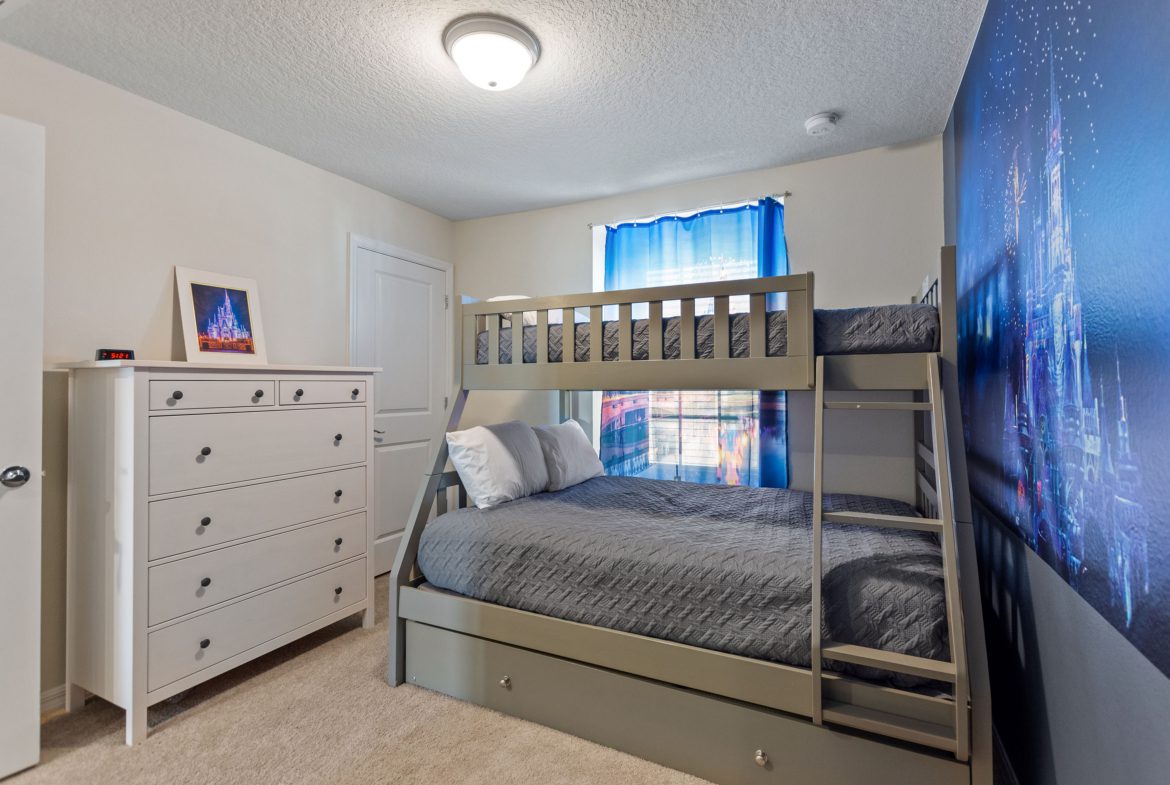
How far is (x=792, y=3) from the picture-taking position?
1.81m

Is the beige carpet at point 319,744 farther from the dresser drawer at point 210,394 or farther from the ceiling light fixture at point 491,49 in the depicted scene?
the ceiling light fixture at point 491,49

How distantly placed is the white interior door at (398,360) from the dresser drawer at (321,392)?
2.00ft

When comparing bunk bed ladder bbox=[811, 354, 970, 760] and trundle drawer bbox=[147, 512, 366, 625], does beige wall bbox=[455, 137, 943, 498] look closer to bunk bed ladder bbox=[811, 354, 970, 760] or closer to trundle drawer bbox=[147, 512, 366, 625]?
bunk bed ladder bbox=[811, 354, 970, 760]

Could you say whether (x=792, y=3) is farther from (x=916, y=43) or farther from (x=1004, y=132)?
(x=1004, y=132)

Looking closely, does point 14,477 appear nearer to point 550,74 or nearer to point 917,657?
point 550,74

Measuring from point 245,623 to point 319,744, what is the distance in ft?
2.08

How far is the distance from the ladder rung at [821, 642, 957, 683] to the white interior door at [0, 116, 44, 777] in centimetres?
242

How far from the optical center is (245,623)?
7.39ft

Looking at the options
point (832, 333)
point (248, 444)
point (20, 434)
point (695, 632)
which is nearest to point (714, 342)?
point (832, 333)

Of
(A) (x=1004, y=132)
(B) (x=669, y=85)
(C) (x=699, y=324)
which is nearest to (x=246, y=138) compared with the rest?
(B) (x=669, y=85)

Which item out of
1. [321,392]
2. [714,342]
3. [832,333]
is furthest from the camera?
[321,392]

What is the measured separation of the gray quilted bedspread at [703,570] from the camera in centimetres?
159

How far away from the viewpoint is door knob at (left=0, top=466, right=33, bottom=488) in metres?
1.73

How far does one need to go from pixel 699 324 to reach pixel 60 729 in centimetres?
268
